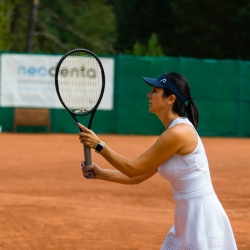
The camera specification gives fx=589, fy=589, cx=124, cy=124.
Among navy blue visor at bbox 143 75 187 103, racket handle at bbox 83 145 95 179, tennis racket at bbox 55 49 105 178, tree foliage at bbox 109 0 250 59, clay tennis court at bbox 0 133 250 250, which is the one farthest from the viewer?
tree foliage at bbox 109 0 250 59

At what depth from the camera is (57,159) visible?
13828mm

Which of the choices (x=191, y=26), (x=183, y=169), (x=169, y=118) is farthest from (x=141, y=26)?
(x=183, y=169)

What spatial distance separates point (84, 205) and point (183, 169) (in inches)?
205

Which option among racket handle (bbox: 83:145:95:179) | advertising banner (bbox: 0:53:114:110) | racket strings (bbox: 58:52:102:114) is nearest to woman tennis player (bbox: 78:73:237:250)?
racket handle (bbox: 83:145:95:179)

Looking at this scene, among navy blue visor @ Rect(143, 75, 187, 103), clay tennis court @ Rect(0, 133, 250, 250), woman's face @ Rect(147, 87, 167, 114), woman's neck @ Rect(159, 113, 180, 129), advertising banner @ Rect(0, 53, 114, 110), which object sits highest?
navy blue visor @ Rect(143, 75, 187, 103)

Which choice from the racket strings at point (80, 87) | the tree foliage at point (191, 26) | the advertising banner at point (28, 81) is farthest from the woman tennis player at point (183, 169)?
the tree foliage at point (191, 26)

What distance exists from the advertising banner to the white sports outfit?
1575 cm

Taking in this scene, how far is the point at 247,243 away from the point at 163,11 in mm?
41228

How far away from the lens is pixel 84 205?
8.77 m

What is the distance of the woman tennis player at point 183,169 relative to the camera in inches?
146

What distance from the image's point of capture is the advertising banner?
63.7 ft

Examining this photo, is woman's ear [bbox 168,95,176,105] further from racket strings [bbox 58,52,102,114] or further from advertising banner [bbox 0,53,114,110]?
advertising banner [bbox 0,53,114,110]

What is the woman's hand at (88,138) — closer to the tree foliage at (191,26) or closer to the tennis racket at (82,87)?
the tennis racket at (82,87)

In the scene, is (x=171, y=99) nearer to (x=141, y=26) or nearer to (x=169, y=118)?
(x=169, y=118)
